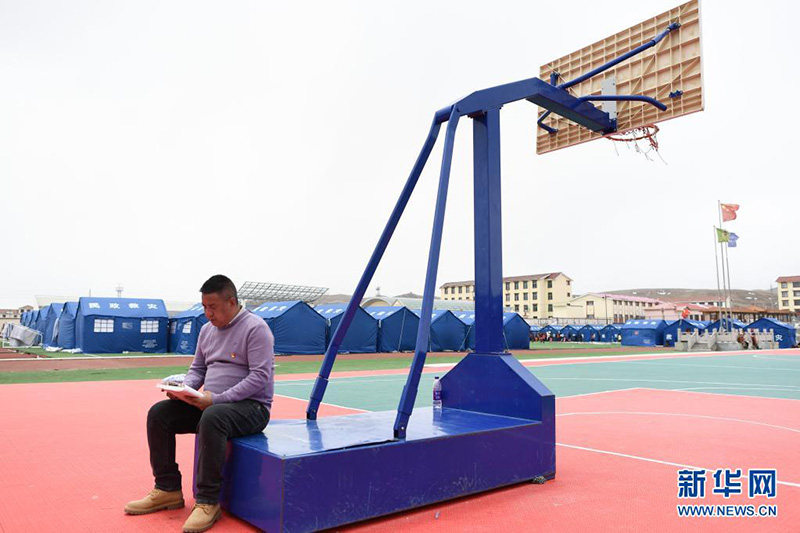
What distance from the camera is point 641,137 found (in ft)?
24.8

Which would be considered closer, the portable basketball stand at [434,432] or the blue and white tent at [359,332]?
the portable basketball stand at [434,432]

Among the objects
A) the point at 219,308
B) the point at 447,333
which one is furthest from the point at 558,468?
the point at 447,333

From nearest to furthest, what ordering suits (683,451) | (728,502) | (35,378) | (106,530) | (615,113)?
(106,530) < (728,502) < (683,451) < (615,113) < (35,378)

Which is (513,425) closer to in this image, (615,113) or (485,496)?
(485,496)

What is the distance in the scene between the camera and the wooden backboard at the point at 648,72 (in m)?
6.86

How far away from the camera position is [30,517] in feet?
11.8

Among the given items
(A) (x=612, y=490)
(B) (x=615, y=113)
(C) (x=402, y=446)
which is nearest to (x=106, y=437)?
(C) (x=402, y=446)

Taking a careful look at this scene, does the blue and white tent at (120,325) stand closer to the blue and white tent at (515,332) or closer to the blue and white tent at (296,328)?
the blue and white tent at (296,328)

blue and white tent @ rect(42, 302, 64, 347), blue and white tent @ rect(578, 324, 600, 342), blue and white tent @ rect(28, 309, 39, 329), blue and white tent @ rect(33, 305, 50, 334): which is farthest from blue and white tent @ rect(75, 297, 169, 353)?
blue and white tent @ rect(578, 324, 600, 342)

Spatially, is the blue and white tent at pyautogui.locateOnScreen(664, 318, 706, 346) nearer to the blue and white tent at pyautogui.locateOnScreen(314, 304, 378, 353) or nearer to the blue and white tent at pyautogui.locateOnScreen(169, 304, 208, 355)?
the blue and white tent at pyautogui.locateOnScreen(314, 304, 378, 353)

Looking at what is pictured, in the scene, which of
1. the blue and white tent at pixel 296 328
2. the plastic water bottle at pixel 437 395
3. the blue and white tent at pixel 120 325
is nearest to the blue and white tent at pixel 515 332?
the blue and white tent at pixel 296 328

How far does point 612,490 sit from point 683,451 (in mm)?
1828

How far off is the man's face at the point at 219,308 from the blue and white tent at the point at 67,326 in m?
26.1

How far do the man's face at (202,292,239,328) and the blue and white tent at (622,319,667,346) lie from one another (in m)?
41.7
